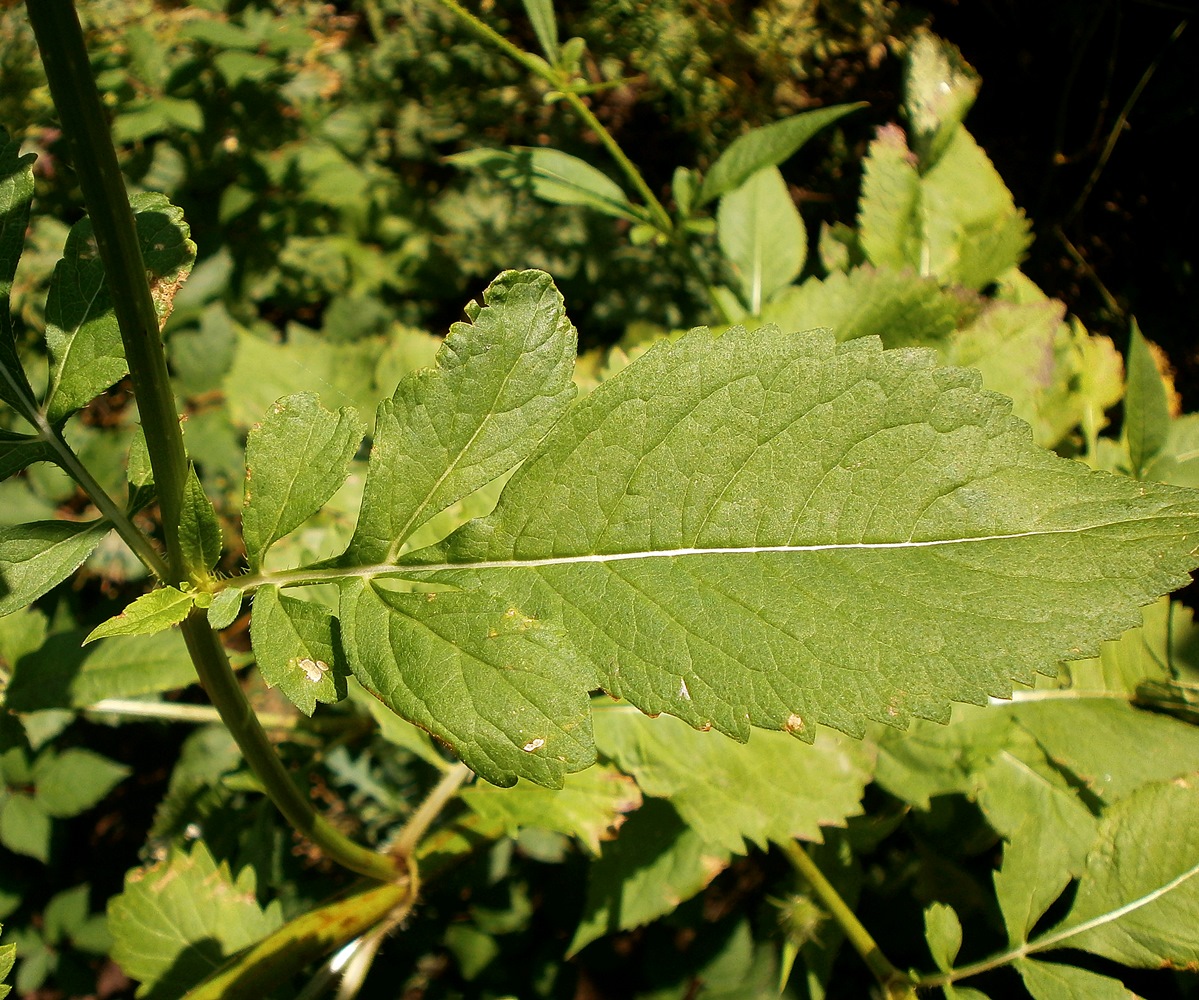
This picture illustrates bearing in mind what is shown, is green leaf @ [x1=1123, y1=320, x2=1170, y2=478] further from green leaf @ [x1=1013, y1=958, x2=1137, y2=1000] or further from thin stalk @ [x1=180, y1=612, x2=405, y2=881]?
thin stalk @ [x1=180, y1=612, x2=405, y2=881]

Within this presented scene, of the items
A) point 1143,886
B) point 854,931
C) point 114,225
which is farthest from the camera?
point 854,931

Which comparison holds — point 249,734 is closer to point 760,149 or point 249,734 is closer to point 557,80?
point 557,80

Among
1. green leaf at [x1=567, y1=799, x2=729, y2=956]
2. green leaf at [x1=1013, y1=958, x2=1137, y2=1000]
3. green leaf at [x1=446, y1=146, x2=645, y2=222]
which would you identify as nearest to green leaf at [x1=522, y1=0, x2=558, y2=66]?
green leaf at [x1=446, y1=146, x2=645, y2=222]

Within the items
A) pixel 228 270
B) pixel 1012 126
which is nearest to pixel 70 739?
pixel 228 270

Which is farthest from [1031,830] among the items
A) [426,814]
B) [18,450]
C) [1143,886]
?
[18,450]

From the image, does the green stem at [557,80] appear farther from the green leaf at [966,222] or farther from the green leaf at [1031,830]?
the green leaf at [1031,830]

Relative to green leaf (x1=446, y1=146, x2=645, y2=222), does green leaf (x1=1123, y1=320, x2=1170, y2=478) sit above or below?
below

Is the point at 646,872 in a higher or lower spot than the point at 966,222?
lower

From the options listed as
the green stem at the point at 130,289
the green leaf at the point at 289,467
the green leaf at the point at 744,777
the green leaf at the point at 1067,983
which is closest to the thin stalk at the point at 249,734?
the green stem at the point at 130,289
